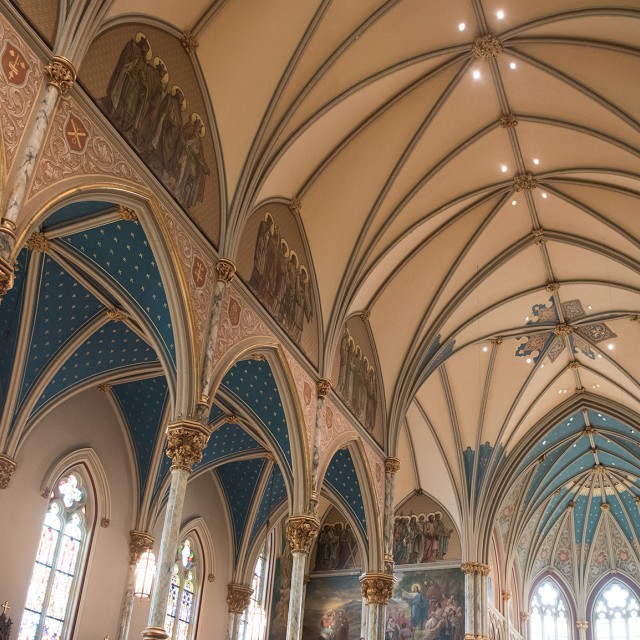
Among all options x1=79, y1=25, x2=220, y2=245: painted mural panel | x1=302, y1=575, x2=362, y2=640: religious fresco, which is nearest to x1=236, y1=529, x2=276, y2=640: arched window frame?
x1=302, y1=575, x2=362, y2=640: religious fresco

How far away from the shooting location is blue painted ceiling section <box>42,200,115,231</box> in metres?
11.8

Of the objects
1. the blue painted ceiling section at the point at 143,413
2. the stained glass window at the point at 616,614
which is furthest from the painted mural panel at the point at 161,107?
the stained glass window at the point at 616,614

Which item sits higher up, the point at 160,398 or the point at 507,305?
the point at 507,305

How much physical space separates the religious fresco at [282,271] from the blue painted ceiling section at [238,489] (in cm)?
644

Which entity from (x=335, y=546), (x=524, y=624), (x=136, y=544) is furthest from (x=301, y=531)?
(x=524, y=624)

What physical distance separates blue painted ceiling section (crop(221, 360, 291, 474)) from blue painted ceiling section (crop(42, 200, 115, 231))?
407 cm

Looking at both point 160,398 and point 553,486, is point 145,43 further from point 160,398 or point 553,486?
point 553,486

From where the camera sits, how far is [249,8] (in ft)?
41.1

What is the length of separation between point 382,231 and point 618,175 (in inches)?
188

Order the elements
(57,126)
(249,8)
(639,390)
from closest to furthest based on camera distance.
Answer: (57,126), (249,8), (639,390)

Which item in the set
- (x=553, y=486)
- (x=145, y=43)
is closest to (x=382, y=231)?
(x=145, y=43)

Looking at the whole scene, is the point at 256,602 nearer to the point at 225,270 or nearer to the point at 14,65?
the point at 225,270

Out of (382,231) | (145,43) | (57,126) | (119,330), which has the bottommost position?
(57,126)

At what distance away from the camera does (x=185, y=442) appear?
11156mm
